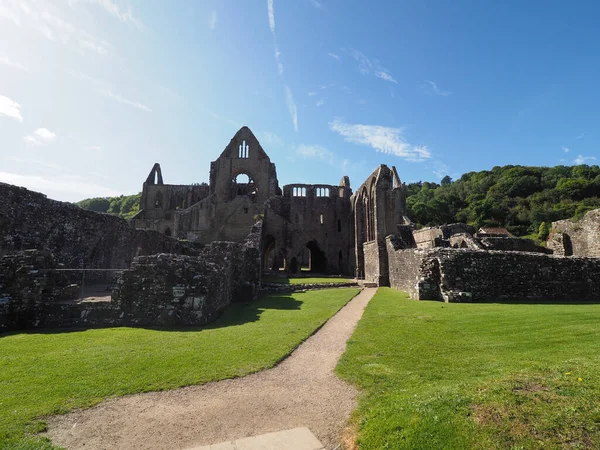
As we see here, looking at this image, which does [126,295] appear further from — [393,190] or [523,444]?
[393,190]

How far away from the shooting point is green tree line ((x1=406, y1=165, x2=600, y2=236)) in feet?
231

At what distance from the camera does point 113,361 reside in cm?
658

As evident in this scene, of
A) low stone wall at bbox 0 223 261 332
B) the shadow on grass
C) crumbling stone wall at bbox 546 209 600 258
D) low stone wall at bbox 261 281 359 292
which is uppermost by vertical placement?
crumbling stone wall at bbox 546 209 600 258

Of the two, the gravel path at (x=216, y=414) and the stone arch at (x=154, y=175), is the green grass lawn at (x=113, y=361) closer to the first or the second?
the gravel path at (x=216, y=414)

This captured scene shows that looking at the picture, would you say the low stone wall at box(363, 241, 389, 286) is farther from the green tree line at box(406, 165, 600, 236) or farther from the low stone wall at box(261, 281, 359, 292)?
the green tree line at box(406, 165, 600, 236)

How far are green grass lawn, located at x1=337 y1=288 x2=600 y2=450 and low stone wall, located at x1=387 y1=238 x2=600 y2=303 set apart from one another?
→ 14.8ft

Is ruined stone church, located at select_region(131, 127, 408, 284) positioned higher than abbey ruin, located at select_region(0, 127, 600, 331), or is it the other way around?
ruined stone church, located at select_region(131, 127, 408, 284)

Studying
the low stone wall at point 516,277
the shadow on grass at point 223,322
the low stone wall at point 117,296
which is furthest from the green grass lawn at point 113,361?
the low stone wall at point 516,277

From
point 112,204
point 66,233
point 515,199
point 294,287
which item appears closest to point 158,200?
point 66,233

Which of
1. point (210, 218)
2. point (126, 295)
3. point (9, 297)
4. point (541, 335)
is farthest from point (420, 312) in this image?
point (210, 218)

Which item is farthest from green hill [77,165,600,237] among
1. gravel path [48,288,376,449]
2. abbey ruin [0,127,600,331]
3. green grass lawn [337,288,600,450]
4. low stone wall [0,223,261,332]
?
gravel path [48,288,376,449]

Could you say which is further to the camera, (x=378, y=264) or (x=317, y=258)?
(x=317, y=258)

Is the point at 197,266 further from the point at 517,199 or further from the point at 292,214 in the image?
the point at 517,199

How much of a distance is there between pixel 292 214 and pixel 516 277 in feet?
103
